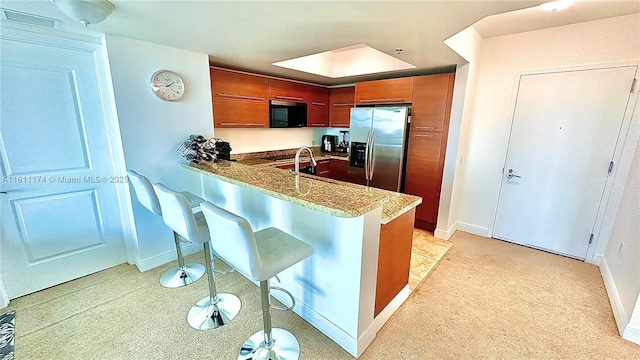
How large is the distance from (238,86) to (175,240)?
211cm

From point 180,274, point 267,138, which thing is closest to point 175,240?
point 180,274

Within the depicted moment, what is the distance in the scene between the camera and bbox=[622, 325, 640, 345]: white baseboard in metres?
1.75

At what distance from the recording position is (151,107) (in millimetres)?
2361

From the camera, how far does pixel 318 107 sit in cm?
458

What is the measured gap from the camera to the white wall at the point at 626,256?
1.86 meters

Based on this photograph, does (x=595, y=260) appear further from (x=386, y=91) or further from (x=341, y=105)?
(x=341, y=105)

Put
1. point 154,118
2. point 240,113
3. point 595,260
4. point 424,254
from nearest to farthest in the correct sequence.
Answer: point 154,118 < point 595,260 < point 424,254 < point 240,113

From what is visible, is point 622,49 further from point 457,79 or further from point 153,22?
point 153,22

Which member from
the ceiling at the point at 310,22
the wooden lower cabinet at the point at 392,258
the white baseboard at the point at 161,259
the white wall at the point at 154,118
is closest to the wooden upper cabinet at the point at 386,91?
the ceiling at the point at 310,22

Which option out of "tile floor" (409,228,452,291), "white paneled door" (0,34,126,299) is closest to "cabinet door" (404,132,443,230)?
"tile floor" (409,228,452,291)

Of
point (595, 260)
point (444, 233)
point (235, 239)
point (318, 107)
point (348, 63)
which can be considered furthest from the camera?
point (318, 107)

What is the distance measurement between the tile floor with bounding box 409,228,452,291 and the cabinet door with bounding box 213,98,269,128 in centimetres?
268

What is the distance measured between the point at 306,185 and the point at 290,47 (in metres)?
1.39

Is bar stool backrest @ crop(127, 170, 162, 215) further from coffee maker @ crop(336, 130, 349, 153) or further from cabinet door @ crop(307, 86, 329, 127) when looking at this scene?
coffee maker @ crop(336, 130, 349, 153)
